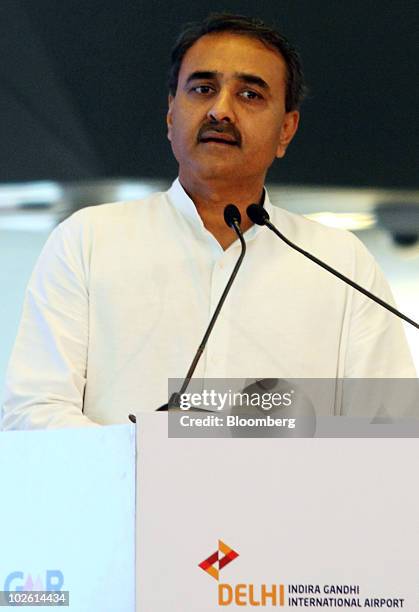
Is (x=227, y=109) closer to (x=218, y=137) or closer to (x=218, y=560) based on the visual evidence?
(x=218, y=137)

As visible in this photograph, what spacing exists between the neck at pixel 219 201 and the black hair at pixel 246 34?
0.24 m

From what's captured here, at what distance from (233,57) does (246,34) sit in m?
0.07

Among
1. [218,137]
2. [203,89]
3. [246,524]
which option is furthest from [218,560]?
[203,89]

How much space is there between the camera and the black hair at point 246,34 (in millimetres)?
2465

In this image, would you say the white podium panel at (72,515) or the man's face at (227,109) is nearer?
the white podium panel at (72,515)

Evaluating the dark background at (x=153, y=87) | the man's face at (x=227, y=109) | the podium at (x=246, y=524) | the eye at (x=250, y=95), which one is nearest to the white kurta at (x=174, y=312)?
the man's face at (x=227, y=109)

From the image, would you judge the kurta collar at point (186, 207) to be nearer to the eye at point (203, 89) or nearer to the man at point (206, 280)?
the man at point (206, 280)

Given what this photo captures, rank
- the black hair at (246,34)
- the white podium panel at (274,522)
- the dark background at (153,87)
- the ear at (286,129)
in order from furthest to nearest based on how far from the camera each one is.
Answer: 1. the dark background at (153,87)
2. the ear at (286,129)
3. the black hair at (246,34)
4. the white podium panel at (274,522)

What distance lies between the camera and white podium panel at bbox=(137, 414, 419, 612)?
4.39ft

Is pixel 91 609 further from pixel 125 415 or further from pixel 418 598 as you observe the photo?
pixel 125 415

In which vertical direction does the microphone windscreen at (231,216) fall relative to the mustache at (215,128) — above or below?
below

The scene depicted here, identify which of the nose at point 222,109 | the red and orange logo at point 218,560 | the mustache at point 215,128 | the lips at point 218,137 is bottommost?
the red and orange logo at point 218,560

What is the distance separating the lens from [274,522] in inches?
53.6

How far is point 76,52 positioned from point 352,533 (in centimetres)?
198
